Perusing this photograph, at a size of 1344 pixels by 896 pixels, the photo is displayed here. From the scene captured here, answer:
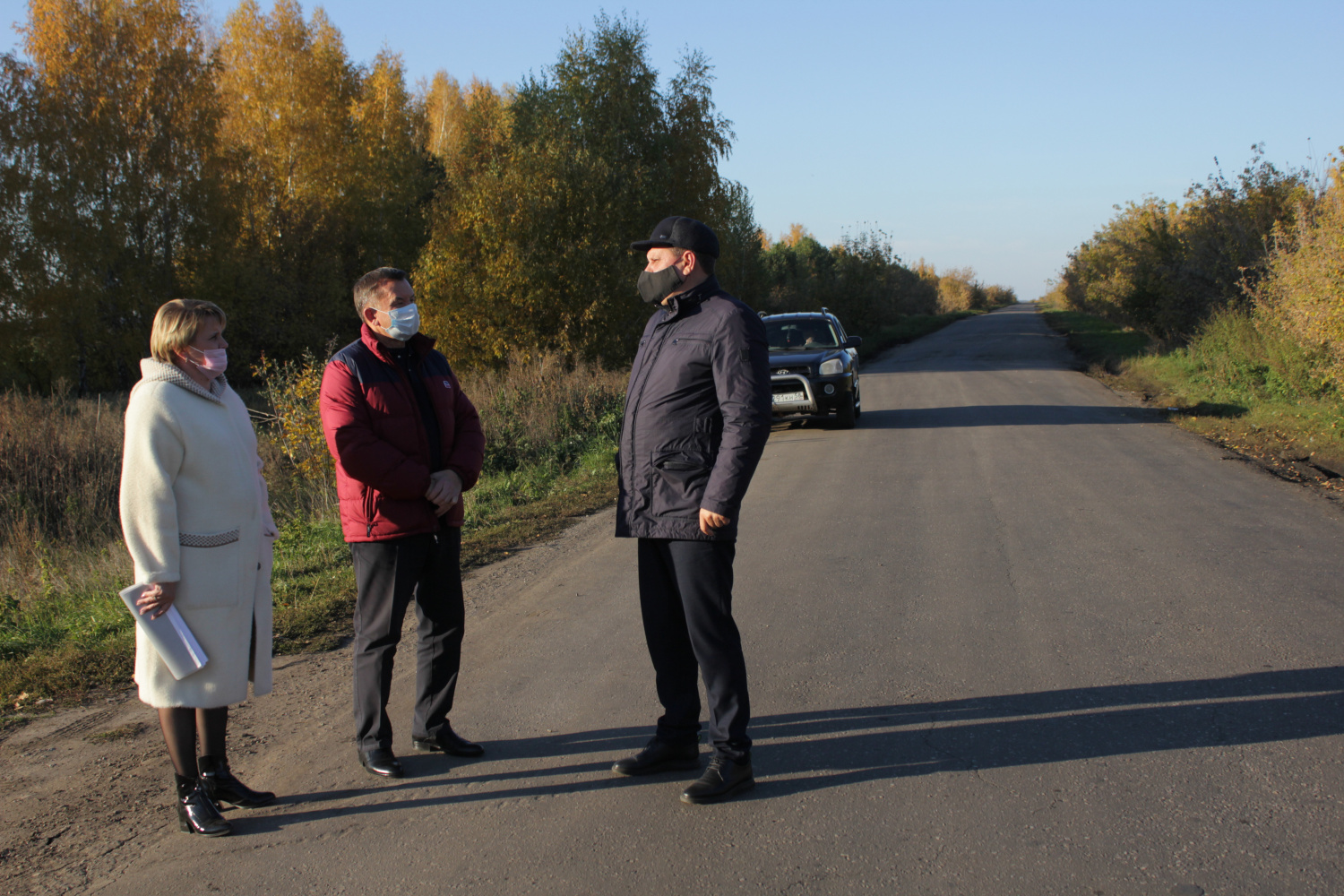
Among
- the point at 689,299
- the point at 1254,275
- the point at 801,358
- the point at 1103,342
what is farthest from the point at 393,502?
the point at 1103,342

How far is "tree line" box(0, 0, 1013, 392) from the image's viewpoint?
76.4ft

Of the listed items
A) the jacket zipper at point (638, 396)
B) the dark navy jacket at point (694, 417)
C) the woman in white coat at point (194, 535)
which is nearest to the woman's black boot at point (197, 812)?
the woman in white coat at point (194, 535)

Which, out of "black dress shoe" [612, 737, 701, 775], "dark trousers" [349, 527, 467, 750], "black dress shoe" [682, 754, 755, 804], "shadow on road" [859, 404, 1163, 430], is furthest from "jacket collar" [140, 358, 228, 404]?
"shadow on road" [859, 404, 1163, 430]

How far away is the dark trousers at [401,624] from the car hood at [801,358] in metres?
11.3

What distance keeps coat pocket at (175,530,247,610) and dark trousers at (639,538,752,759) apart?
5.09 feet

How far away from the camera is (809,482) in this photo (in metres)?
10.7

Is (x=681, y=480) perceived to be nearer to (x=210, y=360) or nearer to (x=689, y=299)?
(x=689, y=299)

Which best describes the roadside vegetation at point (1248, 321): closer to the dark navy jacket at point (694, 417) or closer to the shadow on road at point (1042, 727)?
the shadow on road at point (1042, 727)

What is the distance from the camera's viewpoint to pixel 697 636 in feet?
11.8

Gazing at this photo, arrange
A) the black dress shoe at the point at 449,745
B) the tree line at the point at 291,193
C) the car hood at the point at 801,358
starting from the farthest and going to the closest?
the tree line at the point at 291,193 → the car hood at the point at 801,358 → the black dress shoe at the point at 449,745

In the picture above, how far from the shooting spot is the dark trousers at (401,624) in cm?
377

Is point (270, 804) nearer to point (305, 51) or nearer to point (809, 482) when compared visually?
point (809, 482)

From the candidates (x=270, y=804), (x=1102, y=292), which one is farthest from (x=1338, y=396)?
(x=1102, y=292)

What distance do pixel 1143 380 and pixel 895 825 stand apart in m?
23.0
